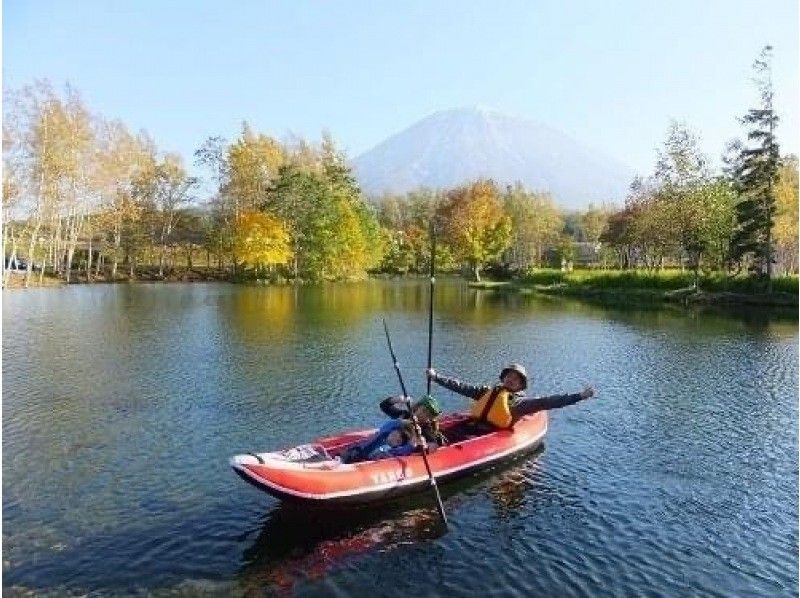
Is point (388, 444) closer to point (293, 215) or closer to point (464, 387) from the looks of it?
point (464, 387)

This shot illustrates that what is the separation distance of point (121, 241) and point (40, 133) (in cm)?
2490

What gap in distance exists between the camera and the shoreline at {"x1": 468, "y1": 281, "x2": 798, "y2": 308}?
1966 inches

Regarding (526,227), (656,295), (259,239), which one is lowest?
(656,295)

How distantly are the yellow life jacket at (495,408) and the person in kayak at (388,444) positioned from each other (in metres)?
2.82

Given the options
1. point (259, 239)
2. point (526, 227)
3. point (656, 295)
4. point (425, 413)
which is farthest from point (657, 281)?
point (425, 413)

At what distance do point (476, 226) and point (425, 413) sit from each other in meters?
71.0

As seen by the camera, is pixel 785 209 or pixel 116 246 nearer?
pixel 785 209

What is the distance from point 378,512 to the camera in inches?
504

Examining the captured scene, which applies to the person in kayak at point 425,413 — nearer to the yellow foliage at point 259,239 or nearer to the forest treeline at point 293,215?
the forest treeline at point 293,215

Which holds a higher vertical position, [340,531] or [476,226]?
[476,226]

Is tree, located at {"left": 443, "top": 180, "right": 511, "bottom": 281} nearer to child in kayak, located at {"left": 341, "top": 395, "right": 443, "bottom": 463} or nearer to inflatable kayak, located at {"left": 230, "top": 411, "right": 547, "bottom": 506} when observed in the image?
inflatable kayak, located at {"left": 230, "top": 411, "right": 547, "bottom": 506}

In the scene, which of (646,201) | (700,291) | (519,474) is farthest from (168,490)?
(646,201)

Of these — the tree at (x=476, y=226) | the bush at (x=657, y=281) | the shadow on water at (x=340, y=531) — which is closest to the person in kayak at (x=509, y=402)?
the shadow on water at (x=340, y=531)

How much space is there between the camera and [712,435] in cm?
1825
